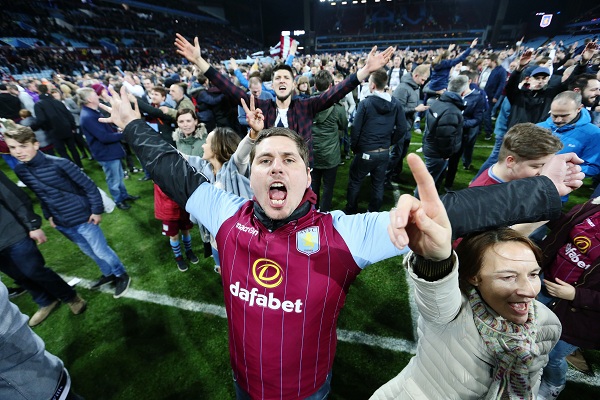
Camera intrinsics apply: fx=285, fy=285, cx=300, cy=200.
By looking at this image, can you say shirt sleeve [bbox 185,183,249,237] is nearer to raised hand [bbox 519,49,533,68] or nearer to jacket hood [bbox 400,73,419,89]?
jacket hood [bbox 400,73,419,89]

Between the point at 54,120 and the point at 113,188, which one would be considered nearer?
the point at 113,188

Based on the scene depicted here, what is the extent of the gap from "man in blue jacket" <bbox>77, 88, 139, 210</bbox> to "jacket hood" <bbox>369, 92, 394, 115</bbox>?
14.6 feet

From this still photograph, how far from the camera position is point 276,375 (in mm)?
1447

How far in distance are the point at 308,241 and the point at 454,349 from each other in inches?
34.1

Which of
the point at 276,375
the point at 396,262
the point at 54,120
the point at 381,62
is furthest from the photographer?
the point at 54,120

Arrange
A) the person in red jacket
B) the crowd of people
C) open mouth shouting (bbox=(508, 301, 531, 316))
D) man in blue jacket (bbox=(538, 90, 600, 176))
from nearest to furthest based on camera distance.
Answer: the crowd of people, open mouth shouting (bbox=(508, 301, 531, 316)), the person in red jacket, man in blue jacket (bbox=(538, 90, 600, 176))

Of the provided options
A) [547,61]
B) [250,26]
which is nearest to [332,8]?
[250,26]

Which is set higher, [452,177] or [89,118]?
[89,118]

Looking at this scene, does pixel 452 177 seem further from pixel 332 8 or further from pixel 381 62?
pixel 332 8

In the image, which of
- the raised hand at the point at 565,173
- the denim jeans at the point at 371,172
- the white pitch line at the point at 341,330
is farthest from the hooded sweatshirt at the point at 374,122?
the raised hand at the point at 565,173

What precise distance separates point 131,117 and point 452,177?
5.68 meters

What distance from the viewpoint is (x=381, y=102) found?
165 inches

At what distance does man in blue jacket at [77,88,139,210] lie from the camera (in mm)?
4785

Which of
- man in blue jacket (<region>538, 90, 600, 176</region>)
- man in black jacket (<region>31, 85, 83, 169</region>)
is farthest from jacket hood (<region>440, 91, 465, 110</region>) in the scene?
man in black jacket (<region>31, 85, 83, 169</region>)
